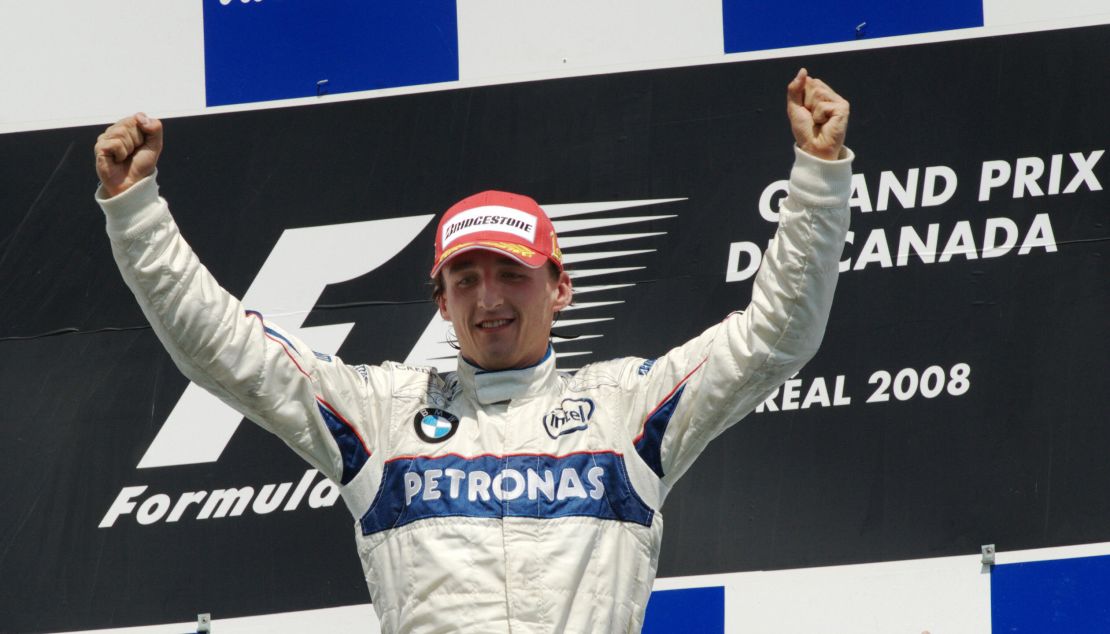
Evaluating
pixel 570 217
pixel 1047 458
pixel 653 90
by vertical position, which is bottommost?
pixel 1047 458

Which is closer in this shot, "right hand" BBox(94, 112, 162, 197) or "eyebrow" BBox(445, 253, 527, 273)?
"right hand" BBox(94, 112, 162, 197)

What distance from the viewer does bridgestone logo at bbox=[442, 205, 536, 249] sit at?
2.22 metres

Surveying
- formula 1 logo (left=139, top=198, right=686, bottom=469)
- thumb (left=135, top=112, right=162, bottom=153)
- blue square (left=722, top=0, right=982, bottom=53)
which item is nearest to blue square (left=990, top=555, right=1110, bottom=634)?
formula 1 logo (left=139, top=198, right=686, bottom=469)

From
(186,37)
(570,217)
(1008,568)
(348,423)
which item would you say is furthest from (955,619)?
(186,37)

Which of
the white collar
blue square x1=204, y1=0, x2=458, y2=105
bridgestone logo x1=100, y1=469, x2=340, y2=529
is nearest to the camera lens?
the white collar

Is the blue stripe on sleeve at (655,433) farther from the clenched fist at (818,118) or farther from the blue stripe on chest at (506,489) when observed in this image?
the clenched fist at (818,118)

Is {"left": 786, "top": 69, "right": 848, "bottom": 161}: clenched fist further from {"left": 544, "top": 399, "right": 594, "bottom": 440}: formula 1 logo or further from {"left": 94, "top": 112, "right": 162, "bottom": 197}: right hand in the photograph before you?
{"left": 94, "top": 112, "right": 162, "bottom": 197}: right hand

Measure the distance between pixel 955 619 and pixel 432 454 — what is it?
1121 millimetres

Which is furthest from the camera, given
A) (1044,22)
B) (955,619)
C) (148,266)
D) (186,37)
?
(186,37)

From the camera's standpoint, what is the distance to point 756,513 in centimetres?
293

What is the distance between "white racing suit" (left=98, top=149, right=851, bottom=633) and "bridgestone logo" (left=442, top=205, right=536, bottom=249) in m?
0.19

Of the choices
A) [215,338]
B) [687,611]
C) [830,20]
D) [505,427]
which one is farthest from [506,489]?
[830,20]

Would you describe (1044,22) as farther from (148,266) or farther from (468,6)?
(148,266)

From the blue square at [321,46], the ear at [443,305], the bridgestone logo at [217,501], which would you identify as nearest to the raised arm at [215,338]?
the ear at [443,305]
